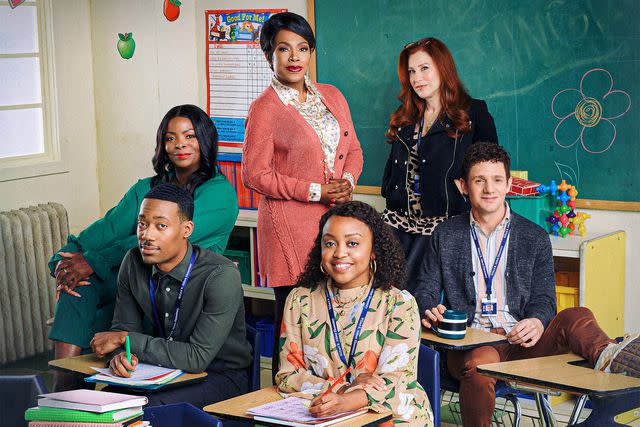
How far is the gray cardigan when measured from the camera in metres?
3.32

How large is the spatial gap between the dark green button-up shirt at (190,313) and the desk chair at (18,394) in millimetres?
405

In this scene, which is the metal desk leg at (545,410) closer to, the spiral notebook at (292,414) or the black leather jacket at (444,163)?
the black leather jacket at (444,163)

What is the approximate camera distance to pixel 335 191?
353 cm

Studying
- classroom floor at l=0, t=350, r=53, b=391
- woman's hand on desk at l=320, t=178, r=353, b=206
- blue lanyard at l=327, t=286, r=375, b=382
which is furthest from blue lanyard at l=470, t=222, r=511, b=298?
classroom floor at l=0, t=350, r=53, b=391

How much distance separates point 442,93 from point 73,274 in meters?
1.67

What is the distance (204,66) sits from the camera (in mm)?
5512

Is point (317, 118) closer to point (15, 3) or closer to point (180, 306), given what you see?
point (180, 306)

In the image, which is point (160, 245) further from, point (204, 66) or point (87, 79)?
point (87, 79)

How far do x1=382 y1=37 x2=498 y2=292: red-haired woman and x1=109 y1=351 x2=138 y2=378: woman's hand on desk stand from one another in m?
1.42

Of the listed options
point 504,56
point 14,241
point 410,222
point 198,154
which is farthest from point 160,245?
Answer: point 14,241

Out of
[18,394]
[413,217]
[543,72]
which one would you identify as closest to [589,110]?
[543,72]

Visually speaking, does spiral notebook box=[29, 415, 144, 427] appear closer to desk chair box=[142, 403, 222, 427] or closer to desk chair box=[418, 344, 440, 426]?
desk chair box=[142, 403, 222, 427]

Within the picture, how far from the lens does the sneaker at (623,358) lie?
2662mm

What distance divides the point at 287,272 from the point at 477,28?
1.66m
